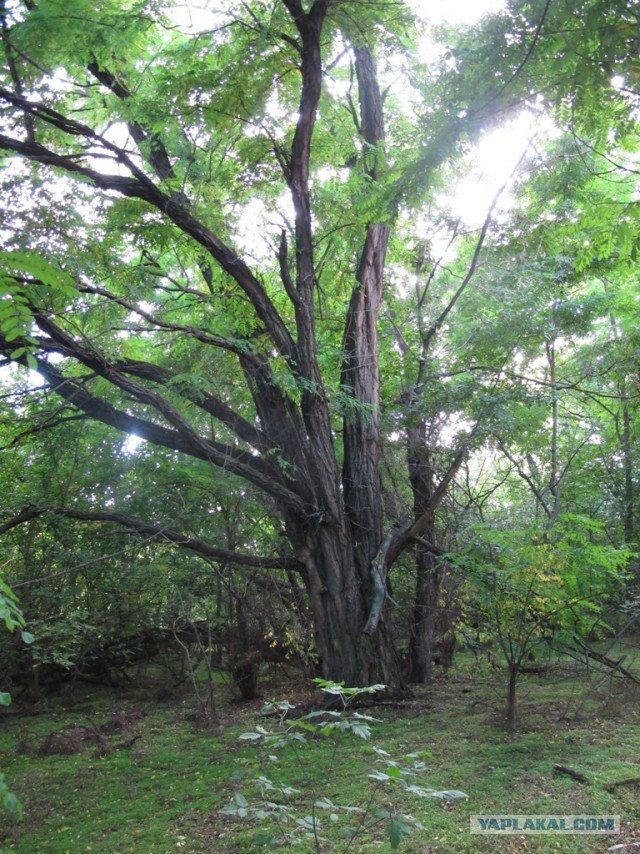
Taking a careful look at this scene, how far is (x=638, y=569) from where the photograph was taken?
6.94m

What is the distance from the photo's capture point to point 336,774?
15.4ft

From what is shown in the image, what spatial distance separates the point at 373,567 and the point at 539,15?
210 inches

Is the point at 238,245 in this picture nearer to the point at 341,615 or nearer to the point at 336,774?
the point at 341,615

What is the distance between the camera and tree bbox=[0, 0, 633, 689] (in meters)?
5.37

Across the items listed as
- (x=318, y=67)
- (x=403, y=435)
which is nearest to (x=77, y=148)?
(x=318, y=67)

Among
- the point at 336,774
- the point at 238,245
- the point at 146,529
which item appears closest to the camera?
the point at 336,774

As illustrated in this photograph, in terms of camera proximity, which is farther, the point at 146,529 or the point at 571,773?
the point at 146,529

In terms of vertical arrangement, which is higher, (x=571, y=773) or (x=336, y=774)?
(x=571, y=773)

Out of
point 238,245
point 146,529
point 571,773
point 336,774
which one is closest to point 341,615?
point 336,774

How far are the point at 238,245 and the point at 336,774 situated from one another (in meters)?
5.71

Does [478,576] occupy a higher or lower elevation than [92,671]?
higher

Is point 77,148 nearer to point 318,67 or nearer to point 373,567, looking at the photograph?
point 318,67

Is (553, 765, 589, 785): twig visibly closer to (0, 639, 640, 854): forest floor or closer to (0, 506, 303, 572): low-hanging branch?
(0, 639, 640, 854): forest floor

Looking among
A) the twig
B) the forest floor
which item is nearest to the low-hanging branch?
the forest floor
